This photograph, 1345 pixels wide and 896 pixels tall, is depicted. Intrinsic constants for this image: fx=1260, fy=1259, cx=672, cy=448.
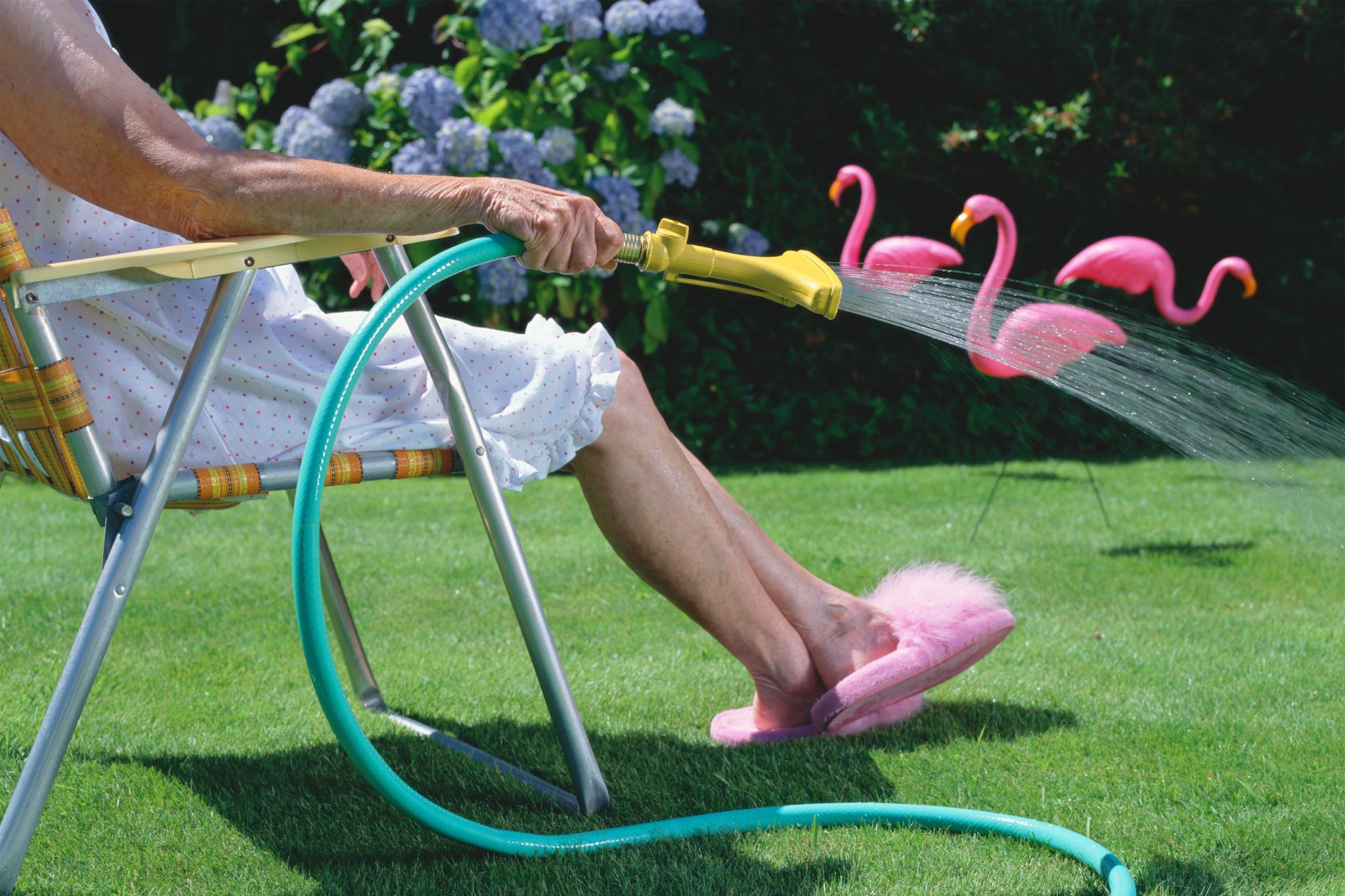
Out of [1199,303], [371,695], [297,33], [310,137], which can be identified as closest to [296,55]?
[297,33]

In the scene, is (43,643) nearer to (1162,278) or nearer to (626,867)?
(626,867)

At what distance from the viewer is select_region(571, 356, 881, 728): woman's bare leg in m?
1.62

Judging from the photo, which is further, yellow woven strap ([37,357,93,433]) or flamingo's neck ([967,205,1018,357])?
flamingo's neck ([967,205,1018,357])

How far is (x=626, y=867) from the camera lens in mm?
1384

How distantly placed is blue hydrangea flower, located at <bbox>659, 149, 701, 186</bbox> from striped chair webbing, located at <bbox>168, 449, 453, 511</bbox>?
3.67m

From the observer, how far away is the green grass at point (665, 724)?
142cm

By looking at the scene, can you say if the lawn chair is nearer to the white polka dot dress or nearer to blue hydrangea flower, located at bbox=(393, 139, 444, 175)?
the white polka dot dress

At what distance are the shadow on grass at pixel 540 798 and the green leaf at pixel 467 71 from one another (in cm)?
353

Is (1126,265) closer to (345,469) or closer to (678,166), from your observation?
(678,166)

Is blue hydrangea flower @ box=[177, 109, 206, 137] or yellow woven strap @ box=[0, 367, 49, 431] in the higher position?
yellow woven strap @ box=[0, 367, 49, 431]

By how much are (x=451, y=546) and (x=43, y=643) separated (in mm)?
Result: 1237

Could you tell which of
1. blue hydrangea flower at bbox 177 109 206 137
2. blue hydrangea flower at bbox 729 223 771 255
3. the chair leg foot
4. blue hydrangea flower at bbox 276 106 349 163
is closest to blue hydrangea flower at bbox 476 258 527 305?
blue hydrangea flower at bbox 276 106 349 163

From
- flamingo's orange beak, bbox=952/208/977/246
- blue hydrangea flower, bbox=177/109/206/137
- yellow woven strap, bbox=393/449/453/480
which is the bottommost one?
blue hydrangea flower, bbox=177/109/206/137

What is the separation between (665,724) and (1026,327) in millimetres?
1836
